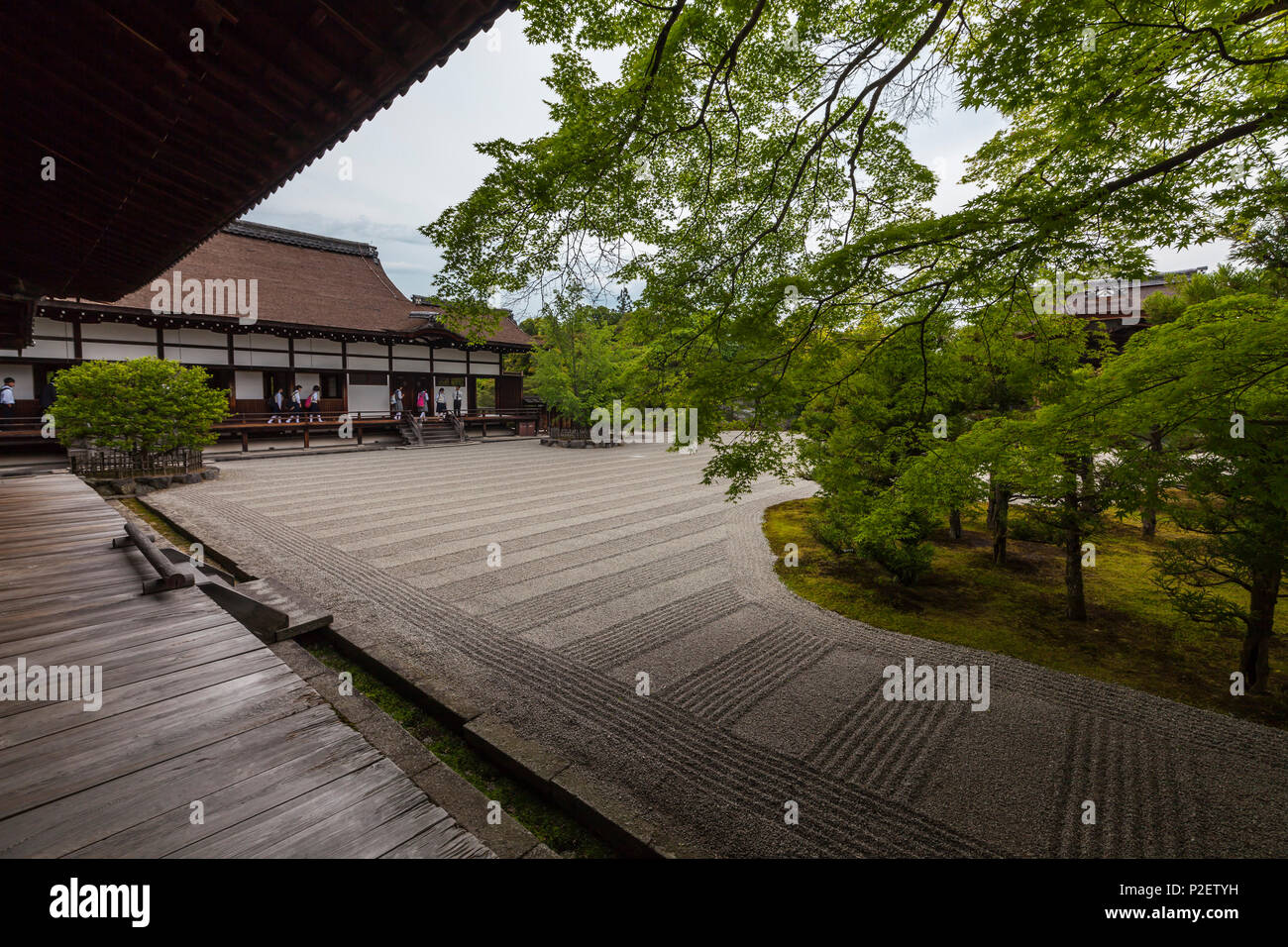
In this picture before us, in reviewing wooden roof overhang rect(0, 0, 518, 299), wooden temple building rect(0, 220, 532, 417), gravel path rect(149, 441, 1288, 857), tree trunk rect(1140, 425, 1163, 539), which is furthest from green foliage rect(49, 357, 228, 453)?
tree trunk rect(1140, 425, 1163, 539)

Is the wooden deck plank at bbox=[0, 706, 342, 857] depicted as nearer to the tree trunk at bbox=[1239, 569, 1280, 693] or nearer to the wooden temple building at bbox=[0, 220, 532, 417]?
the tree trunk at bbox=[1239, 569, 1280, 693]

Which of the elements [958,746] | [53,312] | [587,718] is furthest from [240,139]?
[53,312]

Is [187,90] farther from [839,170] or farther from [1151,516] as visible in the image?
[1151,516]

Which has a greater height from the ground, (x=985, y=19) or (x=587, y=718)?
(x=985, y=19)

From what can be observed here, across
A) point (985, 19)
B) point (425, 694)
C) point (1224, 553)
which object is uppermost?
point (985, 19)

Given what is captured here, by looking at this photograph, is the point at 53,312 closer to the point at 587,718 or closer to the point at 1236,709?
the point at 587,718

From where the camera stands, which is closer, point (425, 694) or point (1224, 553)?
point (425, 694)

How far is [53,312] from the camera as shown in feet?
52.0

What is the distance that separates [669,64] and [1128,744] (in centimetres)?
684

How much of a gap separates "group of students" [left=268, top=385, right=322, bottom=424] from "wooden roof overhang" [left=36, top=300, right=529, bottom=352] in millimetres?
2392

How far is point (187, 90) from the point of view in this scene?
2.71 m

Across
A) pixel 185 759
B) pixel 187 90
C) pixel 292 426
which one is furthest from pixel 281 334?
pixel 185 759

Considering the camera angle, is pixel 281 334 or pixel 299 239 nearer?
pixel 281 334

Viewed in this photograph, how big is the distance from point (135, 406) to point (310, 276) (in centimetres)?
1492
